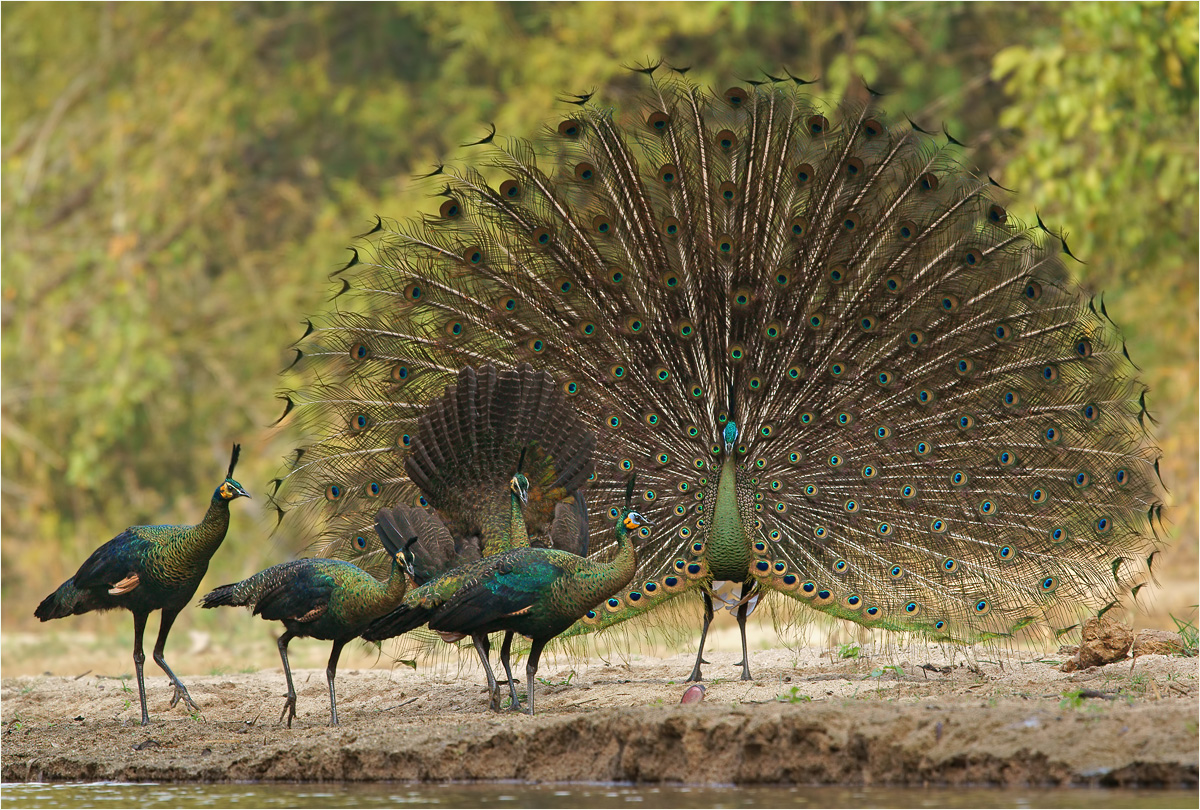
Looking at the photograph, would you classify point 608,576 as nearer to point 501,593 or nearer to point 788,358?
point 501,593

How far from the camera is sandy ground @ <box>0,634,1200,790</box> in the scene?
5.90 m

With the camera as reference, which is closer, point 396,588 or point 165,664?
point 396,588

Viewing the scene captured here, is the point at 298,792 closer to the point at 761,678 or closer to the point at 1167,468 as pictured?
the point at 761,678

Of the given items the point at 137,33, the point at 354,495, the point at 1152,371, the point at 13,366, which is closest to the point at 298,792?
the point at 354,495

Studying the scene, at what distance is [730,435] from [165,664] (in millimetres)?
3322

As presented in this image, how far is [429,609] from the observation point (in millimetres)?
7305

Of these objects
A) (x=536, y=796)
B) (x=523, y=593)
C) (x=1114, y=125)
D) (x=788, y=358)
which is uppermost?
(x=1114, y=125)

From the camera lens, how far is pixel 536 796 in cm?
603

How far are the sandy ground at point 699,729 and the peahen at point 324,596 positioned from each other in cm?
48

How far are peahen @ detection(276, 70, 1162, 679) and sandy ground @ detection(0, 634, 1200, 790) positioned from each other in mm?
603

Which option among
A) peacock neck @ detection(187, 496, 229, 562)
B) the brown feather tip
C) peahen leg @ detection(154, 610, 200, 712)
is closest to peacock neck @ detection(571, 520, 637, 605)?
peacock neck @ detection(187, 496, 229, 562)

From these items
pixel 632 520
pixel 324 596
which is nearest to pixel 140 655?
pixel 324 596

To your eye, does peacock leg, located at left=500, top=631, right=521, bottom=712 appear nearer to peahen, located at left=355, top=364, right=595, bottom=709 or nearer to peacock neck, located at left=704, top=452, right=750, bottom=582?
peahen, located at left=355, top=364, right=595, bottom=709

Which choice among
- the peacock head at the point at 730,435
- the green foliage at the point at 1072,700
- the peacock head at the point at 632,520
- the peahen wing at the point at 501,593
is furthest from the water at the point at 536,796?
the peacock head at the point at 730,435
